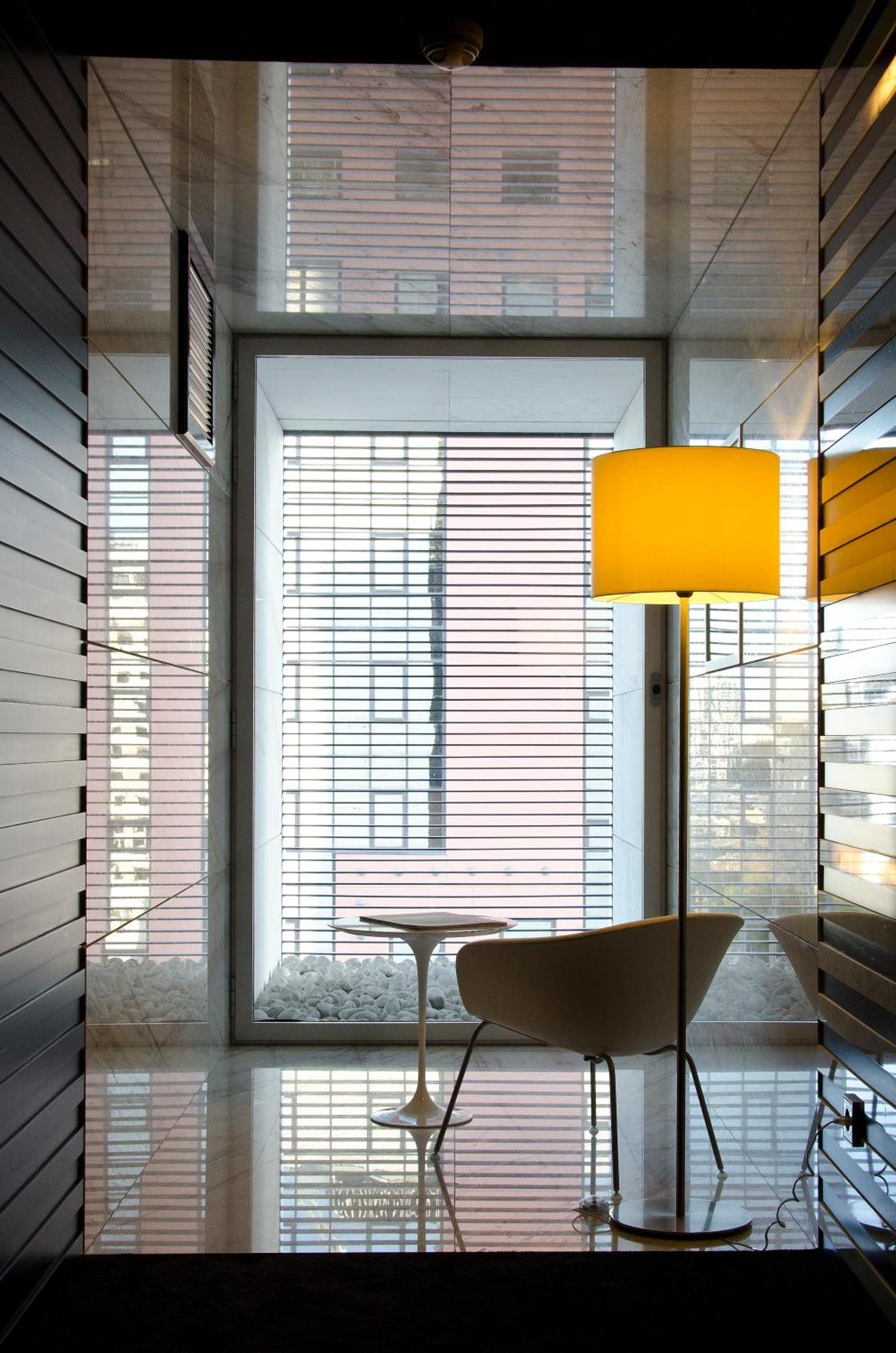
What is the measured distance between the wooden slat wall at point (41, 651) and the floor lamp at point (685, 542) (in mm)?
1259

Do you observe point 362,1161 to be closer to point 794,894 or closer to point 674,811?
point 794,894

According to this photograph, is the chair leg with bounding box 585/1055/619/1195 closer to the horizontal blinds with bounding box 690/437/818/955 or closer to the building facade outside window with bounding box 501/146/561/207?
the horizontal blinds with bounding box 690/437/818/955

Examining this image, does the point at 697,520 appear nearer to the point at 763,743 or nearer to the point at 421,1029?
the point at 763,743

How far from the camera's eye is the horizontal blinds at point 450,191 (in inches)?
137

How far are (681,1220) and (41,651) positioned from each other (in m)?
1.96

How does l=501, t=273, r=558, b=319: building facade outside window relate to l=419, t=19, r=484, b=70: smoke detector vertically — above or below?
above

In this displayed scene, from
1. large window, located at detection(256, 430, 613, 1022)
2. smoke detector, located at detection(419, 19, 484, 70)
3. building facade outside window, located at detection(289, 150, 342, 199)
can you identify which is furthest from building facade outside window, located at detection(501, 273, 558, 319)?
smoke detector, located at detection(419, 19, 484, 70)

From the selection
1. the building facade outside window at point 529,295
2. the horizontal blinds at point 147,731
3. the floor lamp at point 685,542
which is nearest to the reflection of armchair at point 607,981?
the floor lamp at point 685,542

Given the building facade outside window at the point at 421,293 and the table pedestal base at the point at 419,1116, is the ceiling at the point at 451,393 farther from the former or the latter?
the table pedestal base at the point at 419,1116

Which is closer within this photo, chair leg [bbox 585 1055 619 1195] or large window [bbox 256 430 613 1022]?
chair leg [bbox 585 1055 619 1195]

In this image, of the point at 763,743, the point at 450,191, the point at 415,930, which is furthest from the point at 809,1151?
the point at 450,191

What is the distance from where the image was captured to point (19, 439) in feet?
7.67

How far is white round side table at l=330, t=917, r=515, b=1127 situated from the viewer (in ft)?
13.4

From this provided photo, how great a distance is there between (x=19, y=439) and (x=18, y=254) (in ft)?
1.08
